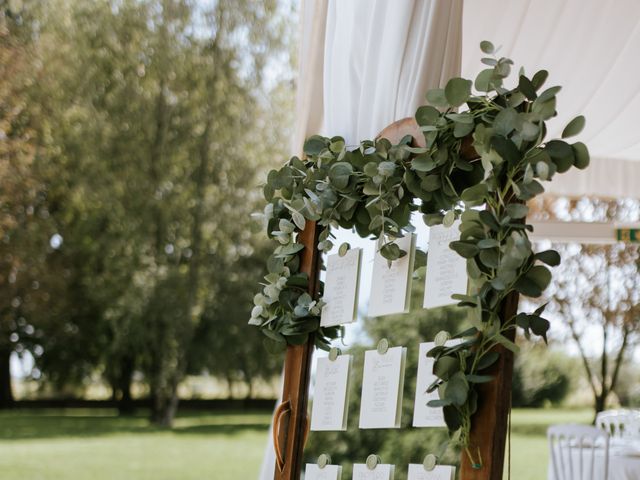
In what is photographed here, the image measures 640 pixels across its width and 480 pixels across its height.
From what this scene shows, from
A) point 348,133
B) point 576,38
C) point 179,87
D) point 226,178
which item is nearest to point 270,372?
point 226,178

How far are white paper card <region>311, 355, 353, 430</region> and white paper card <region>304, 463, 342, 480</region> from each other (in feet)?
0.26

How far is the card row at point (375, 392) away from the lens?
1.62m

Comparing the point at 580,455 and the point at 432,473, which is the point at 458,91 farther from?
the point at 580,455

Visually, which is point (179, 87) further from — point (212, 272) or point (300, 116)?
point (300, 116)

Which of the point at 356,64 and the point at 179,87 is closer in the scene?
the point at 356,64

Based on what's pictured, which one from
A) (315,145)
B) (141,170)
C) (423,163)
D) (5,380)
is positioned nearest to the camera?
(423,163)

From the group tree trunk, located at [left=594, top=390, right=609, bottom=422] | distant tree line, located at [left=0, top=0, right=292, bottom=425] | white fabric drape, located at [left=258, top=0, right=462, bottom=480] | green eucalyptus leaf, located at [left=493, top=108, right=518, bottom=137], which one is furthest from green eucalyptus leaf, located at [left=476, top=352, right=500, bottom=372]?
distant tree line, located at [left=0, top=0, right=292, bottom=425]

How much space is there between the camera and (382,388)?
5.66ft

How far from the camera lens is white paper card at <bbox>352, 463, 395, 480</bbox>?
1.66 meters

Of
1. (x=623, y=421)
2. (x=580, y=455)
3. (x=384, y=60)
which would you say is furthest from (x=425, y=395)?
(x=623, y=421)

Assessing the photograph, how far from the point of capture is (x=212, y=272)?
13.3 metres

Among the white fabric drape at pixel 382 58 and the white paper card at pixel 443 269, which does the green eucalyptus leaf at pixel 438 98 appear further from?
the white fabric drape at pixel 382 58

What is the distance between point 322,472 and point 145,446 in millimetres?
11154

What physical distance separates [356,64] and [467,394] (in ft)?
3.36
